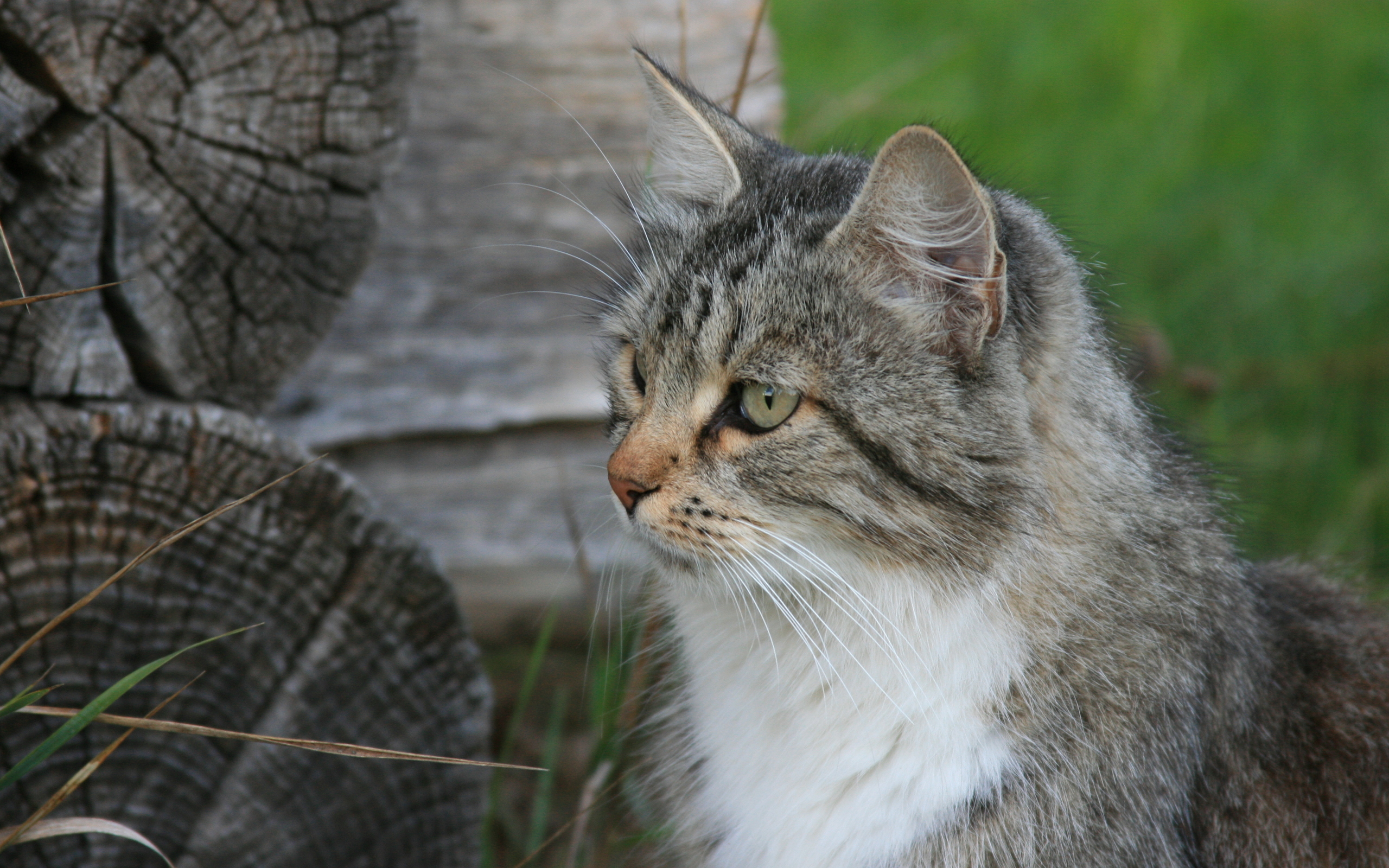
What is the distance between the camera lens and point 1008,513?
71.5 inches

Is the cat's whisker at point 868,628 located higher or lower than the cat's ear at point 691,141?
lower

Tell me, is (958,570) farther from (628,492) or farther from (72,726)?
(72,726)

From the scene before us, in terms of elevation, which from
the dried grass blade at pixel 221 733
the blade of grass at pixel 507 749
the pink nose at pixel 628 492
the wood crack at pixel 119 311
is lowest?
the blade of grass at pixel 507 749

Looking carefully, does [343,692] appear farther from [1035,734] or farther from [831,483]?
[1035,734]

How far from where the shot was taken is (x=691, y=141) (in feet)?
7.29

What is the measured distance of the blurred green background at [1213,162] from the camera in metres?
4.07

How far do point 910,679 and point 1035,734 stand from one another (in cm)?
21

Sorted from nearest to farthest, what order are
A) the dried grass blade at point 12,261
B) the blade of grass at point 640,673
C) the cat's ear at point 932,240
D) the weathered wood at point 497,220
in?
the dried grass blade at point 12,261
the cat's ear at point 932,240
the blade of grass at point 640,673
the weathered wood at point 497,220

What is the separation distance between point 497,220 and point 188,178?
1191 mm

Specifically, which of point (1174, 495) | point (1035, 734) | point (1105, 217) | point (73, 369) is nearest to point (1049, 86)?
point (1105, 217)

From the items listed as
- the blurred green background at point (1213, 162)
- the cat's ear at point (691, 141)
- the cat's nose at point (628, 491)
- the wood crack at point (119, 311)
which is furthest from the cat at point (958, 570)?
the blurred green background at point (1213, 162)

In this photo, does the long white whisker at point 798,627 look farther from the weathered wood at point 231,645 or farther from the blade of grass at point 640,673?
the weathered wood at point 231,645

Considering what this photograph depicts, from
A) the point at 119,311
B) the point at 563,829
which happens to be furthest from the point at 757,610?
the point at 119,311

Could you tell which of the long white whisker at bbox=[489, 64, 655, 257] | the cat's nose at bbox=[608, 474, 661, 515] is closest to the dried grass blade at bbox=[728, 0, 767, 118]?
the long white whisker at bbox=[489, 64, 655, 257]
